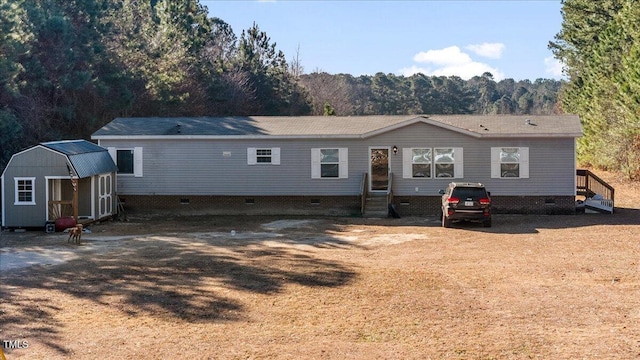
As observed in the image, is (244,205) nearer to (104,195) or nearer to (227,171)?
(227,171)

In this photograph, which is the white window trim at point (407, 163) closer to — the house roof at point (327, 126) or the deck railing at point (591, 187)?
the house roof at point (327, 126)

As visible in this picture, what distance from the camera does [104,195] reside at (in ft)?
86.1

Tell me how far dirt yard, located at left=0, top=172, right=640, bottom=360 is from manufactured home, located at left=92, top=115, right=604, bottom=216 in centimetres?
458

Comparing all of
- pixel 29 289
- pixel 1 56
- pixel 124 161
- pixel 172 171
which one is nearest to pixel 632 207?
pixel 172 171

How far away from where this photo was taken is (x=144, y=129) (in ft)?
93.8

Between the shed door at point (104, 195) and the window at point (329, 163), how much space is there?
26.3 ft

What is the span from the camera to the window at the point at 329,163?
2730 cm

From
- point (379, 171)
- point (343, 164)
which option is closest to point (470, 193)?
point (379, 171)

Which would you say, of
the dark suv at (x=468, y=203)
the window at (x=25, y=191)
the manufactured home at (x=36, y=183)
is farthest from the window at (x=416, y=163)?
the window at (x=25, y=191)

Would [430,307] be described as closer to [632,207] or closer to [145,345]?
[145,345]

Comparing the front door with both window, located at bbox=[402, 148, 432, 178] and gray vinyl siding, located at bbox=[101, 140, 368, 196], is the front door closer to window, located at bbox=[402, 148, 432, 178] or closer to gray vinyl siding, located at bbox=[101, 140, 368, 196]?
gray vinyl siding, located at bbox=[101, 140, 368, 196]

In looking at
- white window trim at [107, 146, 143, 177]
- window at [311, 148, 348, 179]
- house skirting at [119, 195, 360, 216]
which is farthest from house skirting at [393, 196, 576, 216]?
white window trim at [107, 146, 143, 177]

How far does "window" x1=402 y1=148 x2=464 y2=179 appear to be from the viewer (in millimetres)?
26750

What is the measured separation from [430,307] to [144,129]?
19227 mm
